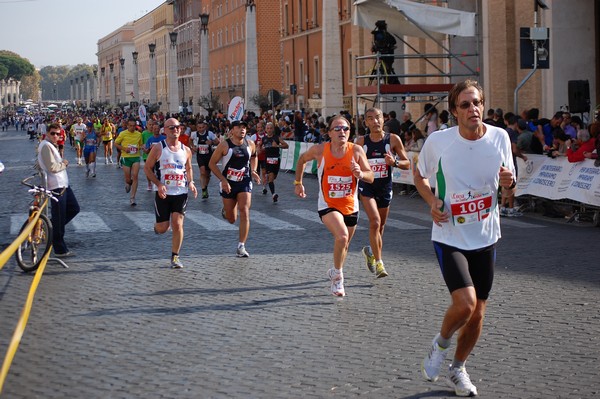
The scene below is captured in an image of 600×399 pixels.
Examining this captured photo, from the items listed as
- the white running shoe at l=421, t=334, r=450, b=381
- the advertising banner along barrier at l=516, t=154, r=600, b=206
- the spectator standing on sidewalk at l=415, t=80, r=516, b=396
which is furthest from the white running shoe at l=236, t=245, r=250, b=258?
the spectator standing on sidewalk at l=415, t=80, r=516, b=396

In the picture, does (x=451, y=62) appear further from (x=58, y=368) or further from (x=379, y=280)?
(x=58, y=368)

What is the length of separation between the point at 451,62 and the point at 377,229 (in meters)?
21.1

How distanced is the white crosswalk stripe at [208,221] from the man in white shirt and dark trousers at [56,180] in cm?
396

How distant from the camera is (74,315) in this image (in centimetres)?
1044

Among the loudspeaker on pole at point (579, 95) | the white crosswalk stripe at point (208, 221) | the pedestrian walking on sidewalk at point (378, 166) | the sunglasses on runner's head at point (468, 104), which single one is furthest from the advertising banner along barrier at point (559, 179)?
the sunglasses on runner's head at point (468, 104)

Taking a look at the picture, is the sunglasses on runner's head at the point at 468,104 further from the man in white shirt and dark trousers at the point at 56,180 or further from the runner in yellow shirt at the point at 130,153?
the runner in yellow shirt at the point at 130,153

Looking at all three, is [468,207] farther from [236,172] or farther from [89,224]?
[89,224]

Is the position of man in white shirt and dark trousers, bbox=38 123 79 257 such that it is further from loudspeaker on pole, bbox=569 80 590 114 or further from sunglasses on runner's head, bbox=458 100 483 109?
loudspeaker on pole, bbox=569 80 590 114

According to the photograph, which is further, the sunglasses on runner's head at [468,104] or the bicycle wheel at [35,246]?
the bicycle wheel at [35,246]

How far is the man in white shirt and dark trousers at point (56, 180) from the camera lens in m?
14.9

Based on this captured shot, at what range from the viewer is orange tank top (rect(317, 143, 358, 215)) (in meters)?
11.8

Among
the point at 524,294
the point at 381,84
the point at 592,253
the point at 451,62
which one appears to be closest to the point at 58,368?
the point at 524,294

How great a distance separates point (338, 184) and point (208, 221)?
Answer: 874 cm

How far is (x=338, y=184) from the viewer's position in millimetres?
11789
